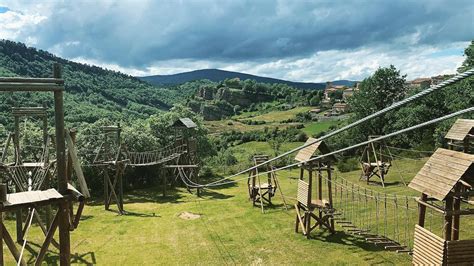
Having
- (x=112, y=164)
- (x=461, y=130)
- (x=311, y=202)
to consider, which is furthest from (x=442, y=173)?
(x=112, y=164)

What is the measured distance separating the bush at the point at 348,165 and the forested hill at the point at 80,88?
2216 centimetres

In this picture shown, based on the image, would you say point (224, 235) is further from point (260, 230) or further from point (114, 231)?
point (114, 231)

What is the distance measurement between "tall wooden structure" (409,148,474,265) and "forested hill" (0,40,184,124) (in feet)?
107

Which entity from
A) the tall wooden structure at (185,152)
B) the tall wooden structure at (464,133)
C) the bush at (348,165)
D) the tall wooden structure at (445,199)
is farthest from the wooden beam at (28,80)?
the bush at (348,165)

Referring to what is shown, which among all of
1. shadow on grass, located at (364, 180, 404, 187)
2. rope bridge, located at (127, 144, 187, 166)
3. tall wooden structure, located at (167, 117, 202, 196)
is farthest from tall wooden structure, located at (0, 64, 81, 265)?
shadow on grass, located at (364, 180, 404, 187)

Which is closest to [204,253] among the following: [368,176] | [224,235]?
[224,235]

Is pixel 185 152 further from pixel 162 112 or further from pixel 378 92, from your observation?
pixel 162 112

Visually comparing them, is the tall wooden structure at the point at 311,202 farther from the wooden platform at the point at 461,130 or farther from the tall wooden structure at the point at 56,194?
the tall wooden structure at the point at 56,194

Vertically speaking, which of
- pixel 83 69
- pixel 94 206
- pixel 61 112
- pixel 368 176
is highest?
pixel 83 69

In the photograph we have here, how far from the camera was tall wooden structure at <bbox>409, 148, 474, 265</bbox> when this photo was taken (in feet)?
28.0

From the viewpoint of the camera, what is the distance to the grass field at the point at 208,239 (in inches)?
508

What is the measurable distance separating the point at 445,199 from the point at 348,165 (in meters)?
20.9

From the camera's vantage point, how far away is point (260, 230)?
52.6 ft

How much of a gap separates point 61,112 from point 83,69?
75.4m
